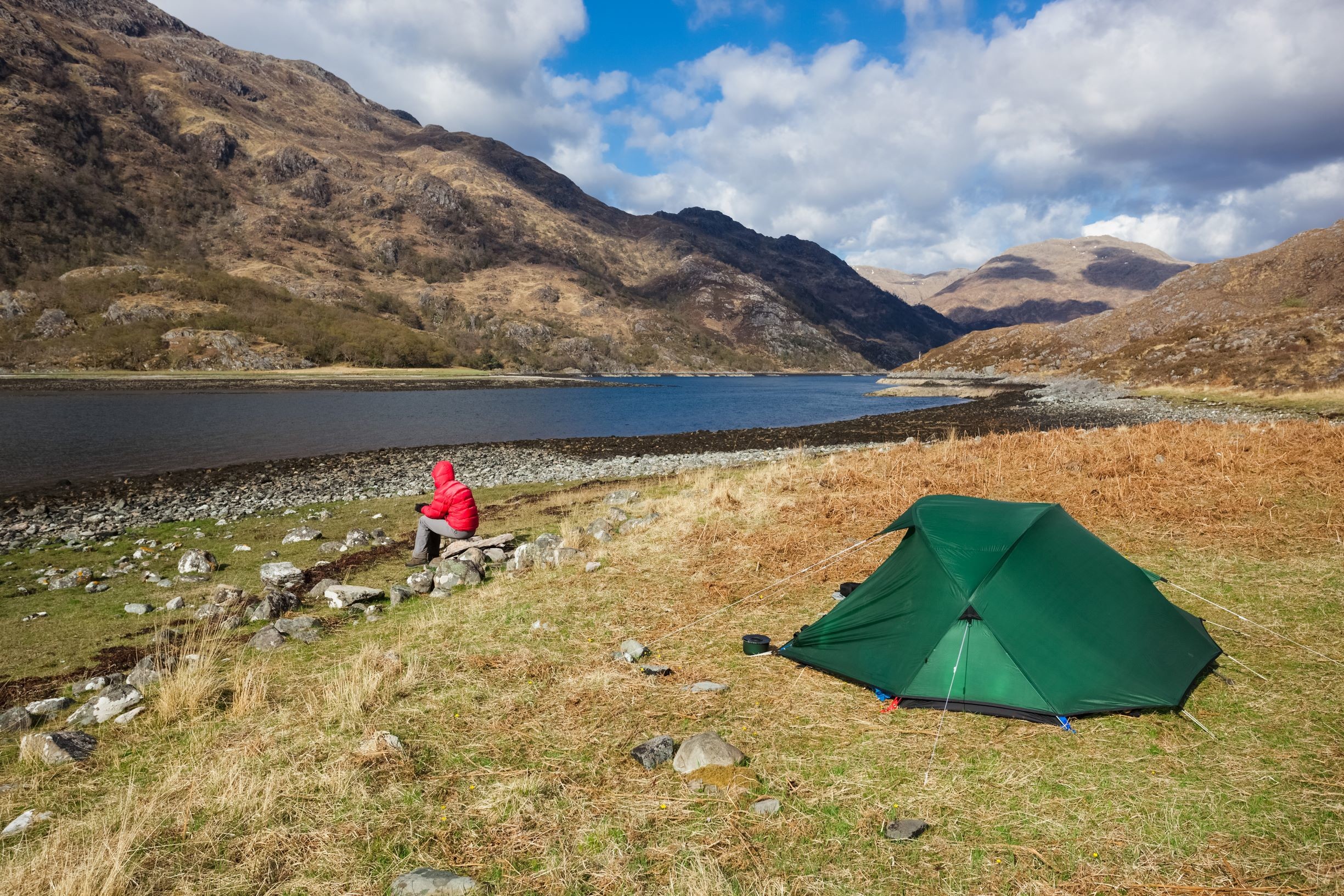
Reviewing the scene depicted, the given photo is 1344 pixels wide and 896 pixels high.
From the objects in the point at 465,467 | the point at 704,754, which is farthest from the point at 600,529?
the point at 465,467

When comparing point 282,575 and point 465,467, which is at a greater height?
point 282,575

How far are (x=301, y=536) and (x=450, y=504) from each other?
22.4ft

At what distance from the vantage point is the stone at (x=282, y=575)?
13.9 meters

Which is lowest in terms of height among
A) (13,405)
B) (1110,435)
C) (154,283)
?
(13,405)

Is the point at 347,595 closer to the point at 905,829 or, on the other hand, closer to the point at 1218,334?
the point at 905,829

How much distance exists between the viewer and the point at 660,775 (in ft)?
20.0

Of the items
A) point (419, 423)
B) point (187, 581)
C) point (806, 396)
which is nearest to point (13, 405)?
point (419, 423)

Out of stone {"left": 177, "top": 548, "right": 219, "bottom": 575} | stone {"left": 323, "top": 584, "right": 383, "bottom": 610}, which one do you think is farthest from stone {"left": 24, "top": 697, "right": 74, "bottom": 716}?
stone {"left": 177, "top": 548, "right": 219, "bottom": 575}

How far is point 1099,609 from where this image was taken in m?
7.47

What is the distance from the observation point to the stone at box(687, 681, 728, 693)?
7.76 m

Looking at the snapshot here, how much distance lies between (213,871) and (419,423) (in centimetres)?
5864

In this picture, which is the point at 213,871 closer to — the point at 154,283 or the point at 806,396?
the point at 806,396

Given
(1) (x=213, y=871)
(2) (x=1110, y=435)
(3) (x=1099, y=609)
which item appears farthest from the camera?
(2) (x=1110, y=435)

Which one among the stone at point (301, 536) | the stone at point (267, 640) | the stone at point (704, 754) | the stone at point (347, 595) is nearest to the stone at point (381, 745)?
the stone at point (704, 754)
